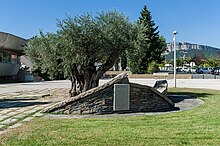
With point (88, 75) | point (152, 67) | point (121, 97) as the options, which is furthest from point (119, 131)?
point (152, 67)

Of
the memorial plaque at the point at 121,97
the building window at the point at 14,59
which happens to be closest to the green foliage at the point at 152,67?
the building window at the point at 14,59

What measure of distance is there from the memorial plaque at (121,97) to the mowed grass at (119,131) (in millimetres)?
1005

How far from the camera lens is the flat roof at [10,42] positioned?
29.9m

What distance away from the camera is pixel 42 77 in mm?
38156

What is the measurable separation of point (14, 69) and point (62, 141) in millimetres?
33389

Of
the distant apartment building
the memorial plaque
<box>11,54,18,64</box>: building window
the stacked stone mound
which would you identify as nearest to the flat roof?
the distant apartment building

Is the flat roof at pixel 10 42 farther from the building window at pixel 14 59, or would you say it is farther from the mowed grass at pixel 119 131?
the mowed grass at pixel 119 131

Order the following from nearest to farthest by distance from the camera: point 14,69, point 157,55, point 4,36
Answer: point 4,36
point 14,69
point 157,55

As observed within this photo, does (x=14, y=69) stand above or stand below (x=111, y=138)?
above

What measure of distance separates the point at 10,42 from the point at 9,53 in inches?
135

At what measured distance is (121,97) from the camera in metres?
8.76

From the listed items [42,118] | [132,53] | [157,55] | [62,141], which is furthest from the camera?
[157,55]

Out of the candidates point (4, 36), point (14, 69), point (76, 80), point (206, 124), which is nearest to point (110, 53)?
point (76, 80)

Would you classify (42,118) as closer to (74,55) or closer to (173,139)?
(173,139)
